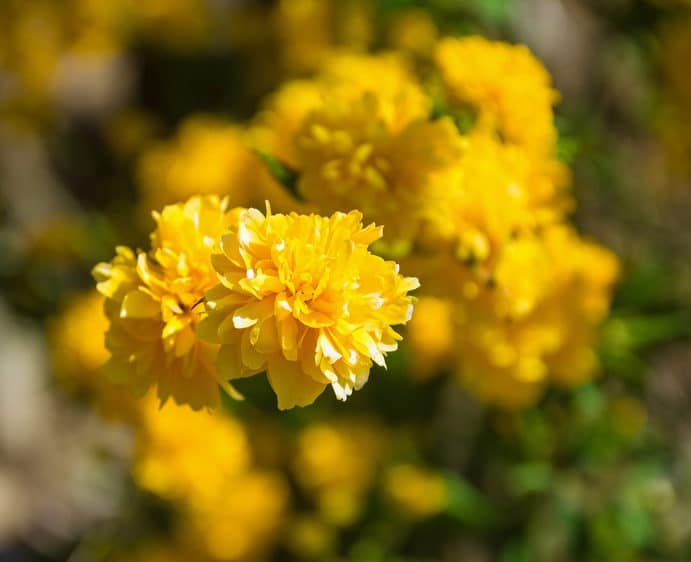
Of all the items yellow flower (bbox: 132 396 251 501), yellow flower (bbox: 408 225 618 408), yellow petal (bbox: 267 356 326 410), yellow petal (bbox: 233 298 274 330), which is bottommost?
yellow flower (bbox: 132 396 251 501)

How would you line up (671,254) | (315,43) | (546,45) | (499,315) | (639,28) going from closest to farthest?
(499,315)
(639,28)
(315,43)
(671,254)
(546,45)

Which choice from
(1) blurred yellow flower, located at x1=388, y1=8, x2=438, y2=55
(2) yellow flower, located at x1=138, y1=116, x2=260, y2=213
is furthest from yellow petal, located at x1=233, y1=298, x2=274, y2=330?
(1) blurred yellow flower, located at x1=388, y1=8, x2=438, y2=55

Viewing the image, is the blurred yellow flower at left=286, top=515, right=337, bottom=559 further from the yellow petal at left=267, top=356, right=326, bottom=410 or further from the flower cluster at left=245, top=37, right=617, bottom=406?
the yellow petal at left=267, top=356, right=326, bottom=410

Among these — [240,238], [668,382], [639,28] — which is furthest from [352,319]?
[668,382]

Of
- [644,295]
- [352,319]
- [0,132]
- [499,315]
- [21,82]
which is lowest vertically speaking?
[0,132]

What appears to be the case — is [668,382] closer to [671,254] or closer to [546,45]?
[671,254]

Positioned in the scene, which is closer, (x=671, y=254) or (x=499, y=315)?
(x=499, y=315)
